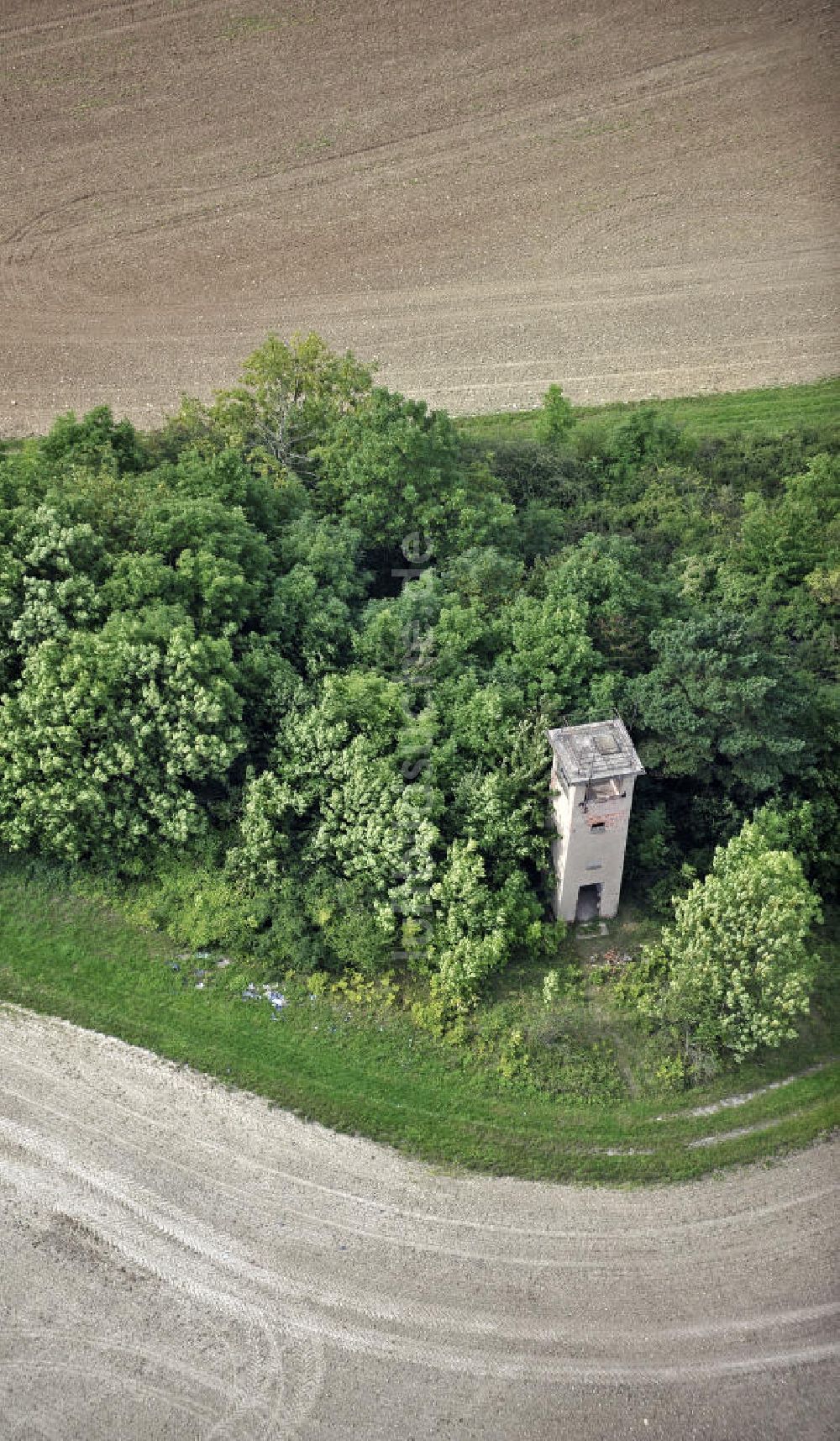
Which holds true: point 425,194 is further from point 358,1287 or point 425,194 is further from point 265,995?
point 358,1287

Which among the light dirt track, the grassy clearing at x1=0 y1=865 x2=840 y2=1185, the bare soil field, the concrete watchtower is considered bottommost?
the light dirt track

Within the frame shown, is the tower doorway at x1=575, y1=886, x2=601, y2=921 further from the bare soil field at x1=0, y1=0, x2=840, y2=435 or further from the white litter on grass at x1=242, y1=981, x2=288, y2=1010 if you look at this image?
the bare soil field at x1=0, y1=0, x2=840, y2=435

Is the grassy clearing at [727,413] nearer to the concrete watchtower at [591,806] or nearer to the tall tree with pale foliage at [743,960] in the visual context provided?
the concrete watchtower at [591,806]

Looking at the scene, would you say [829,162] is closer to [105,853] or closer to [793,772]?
[793,772]

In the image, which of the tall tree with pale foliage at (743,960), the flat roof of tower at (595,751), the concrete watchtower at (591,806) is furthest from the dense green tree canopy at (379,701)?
the flat roof of tower at (595,751)

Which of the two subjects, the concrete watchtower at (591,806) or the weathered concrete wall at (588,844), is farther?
the weathered concrete wall at (588,844)

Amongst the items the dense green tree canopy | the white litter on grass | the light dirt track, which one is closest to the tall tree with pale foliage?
the dense green tree canopy

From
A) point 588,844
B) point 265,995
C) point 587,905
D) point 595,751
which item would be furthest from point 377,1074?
point 595,751

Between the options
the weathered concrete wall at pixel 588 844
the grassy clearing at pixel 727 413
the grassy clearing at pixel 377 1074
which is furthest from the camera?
Answer: the grassy clearing at pixel 727 413
